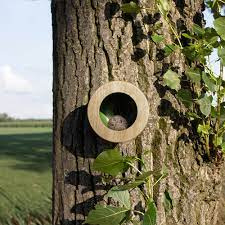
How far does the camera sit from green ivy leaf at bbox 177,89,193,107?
232cm

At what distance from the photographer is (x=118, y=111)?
2469mm

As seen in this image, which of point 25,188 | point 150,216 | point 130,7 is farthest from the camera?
point 25,188

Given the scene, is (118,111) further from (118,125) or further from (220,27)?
(220,27)

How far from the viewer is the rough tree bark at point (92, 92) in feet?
7.68

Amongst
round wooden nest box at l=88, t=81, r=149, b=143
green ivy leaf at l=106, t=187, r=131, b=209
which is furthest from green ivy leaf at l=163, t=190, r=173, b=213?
round wooden nest box at l=88, t=81, r=149, b=143

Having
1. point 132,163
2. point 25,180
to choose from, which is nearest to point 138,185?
point 132,163

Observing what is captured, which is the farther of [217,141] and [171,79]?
[217,141]

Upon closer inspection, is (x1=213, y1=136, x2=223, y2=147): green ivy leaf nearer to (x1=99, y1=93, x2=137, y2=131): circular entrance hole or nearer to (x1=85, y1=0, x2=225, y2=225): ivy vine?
(x1=85, y1=0, x2=225, y2=225): ivy vine

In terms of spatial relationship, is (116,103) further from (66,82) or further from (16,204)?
(16,204)

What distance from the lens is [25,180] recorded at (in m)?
9.64

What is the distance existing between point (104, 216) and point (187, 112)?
0.64 m

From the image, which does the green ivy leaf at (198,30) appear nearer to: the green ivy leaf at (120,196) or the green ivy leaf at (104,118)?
the green ivy leaf at (104,118)

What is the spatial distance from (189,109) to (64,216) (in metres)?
0.81

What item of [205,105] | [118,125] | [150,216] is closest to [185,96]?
[205,105]
